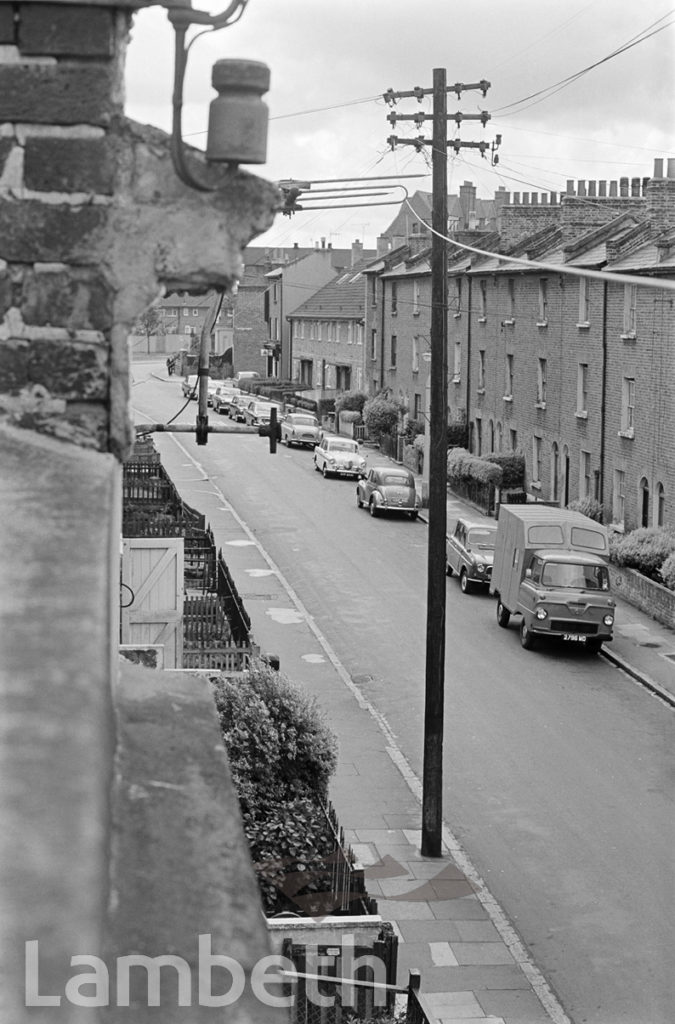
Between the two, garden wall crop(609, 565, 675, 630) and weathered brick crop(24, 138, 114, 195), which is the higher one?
weathered brick crop(24, 138, 114, 195)

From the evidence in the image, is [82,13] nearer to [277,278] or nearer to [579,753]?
[579,753]

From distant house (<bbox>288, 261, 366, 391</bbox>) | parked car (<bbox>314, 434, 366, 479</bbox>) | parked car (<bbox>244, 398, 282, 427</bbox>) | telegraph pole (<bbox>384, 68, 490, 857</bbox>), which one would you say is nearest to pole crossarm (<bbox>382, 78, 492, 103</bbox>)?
telegraph pole (<bbox>384, 68, 490, 857</bbox>)

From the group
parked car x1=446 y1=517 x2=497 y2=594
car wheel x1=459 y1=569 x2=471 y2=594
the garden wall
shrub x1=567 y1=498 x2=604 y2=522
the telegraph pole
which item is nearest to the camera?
the telegraph pole

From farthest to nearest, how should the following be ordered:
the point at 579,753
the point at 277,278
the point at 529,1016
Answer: the point at 277,278 < the point at 579,753 < the point at 529,1016

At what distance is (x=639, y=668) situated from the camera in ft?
89.3

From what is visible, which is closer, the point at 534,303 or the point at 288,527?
the point at 288,527

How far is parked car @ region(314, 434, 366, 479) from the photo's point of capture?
51.9 m

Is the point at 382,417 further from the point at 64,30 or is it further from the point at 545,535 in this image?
the point at 64,30

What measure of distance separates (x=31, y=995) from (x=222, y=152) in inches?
101

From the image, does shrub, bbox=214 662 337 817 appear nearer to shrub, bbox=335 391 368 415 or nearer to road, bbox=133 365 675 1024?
road, bbox=133 365 675 1024

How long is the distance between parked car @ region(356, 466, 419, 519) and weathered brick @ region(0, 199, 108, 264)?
39.3 m

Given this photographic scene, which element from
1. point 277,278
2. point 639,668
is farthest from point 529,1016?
point 277,278

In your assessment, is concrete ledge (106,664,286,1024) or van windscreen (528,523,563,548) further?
van windscreen (528,523,563,548)

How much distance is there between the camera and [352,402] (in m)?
66.9
